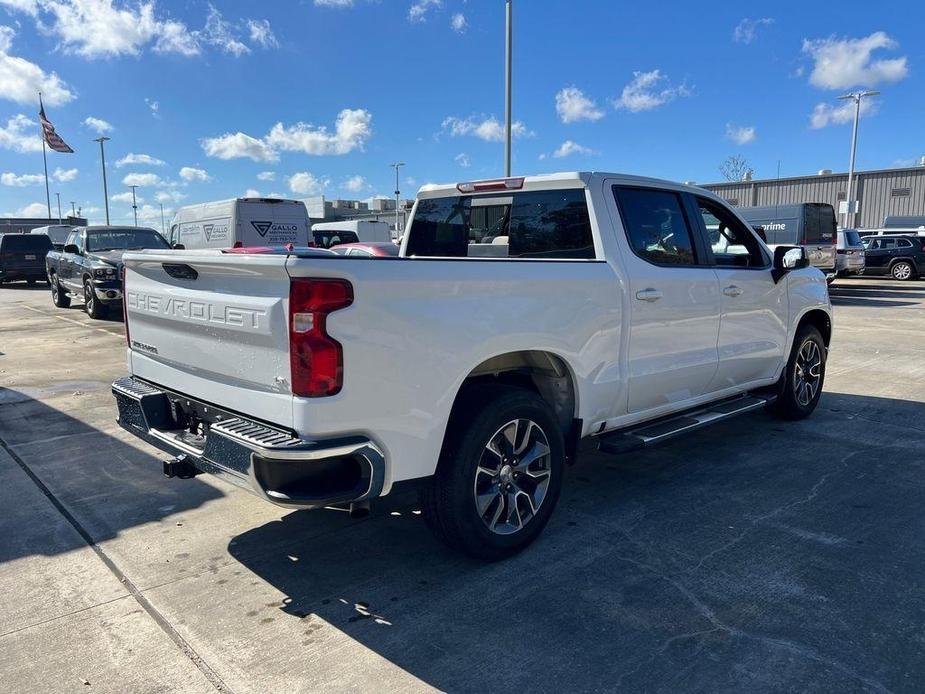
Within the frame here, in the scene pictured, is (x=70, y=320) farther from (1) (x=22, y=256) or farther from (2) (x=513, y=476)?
(2) (x=513, y=476)

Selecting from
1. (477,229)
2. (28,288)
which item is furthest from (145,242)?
(28,288)

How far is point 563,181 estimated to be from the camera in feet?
14.2

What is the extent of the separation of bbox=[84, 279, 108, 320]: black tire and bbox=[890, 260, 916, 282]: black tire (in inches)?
999

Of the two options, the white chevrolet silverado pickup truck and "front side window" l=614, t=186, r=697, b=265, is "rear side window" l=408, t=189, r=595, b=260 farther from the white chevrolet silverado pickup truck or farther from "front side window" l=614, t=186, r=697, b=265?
"front side window" l=614, t=186, r=697, b=265

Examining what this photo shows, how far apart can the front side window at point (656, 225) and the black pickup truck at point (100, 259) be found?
11498 millimetres

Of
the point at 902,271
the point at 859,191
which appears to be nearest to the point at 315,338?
the point at 902,271

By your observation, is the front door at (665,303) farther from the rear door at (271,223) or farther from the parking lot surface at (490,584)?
the rear door at (271,223)

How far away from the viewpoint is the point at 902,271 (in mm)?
24953

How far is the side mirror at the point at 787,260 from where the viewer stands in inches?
207

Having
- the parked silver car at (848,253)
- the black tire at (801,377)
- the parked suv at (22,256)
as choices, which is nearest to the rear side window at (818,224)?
the parked silver car at (848,253)

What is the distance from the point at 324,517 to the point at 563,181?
252 centimetres

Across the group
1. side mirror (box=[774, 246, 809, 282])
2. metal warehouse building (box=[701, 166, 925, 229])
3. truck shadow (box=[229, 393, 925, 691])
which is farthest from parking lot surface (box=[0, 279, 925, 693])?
metal warehouse building (box=[701, 166, 925, 229])

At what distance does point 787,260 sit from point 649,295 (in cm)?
180

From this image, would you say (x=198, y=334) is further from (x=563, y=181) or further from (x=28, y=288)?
(x=28, y=288)
